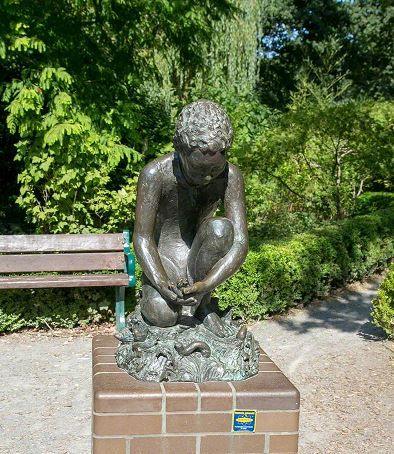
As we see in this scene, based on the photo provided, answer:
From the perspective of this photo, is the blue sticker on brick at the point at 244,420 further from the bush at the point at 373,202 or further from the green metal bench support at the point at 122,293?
the bush at the point at 373,202

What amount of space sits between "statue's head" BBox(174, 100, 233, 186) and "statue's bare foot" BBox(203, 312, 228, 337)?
2.63 feet

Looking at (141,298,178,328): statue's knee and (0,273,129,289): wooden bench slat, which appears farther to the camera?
(0,273,129,289): wooden bench slat

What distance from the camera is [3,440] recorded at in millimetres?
4156

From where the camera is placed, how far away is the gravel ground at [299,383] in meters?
4.27

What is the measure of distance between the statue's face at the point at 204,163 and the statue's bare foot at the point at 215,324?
2.54 feet

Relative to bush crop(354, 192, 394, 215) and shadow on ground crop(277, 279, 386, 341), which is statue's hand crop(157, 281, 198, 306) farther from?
bush crop(354, 192, 394, 215)

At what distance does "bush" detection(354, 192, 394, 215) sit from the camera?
13211 mm

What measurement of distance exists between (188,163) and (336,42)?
19364 millimetres

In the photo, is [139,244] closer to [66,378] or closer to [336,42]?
[66,378]

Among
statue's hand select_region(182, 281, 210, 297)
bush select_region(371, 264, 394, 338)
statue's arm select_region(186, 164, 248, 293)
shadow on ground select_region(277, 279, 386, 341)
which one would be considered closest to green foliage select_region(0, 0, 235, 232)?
shadow on ground select_region(277, 279, 386, 341)

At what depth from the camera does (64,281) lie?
6.31 meters

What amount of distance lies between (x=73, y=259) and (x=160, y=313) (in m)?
3.95

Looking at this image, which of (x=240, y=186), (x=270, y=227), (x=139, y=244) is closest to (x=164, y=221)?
(x=139, y=244)

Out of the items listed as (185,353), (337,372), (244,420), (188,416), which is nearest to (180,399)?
(188,416)
